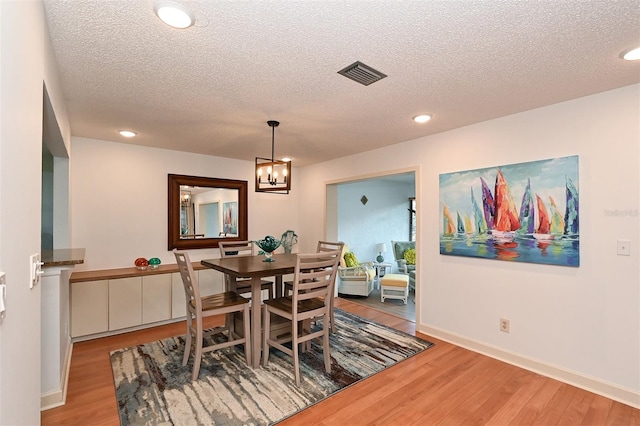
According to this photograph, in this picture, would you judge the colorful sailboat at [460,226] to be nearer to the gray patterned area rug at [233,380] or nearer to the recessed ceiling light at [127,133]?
the gray patterned area rug at [233,380]

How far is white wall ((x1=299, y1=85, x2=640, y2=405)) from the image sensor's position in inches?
90.2

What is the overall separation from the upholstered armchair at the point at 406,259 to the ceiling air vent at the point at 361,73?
426 cm

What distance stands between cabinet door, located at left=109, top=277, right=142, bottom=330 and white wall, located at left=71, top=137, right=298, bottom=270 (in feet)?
1.72

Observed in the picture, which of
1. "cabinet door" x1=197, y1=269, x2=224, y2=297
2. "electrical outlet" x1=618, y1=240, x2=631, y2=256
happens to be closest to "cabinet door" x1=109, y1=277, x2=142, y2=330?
"cabinet door" x1=197, y1=269, x2=224, y2=297

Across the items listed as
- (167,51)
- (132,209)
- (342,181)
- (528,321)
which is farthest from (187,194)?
(528,321)

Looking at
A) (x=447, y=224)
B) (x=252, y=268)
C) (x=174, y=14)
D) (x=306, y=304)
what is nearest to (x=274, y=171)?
(x=252, y=268)

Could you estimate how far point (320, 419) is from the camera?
206 cm

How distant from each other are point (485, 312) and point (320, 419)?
1.97 metres

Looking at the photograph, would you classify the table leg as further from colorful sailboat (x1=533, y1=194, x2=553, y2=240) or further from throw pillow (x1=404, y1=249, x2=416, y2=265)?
throw pillow (x1=404, y1=249, x2=416, y2=265)

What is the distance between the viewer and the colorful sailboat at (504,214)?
112 inches

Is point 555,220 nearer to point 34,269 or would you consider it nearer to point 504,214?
point 504,214

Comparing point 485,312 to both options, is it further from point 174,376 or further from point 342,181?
point 174,376

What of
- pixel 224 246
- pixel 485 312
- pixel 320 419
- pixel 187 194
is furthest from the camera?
pixel 187 194

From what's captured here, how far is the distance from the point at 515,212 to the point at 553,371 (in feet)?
4.55
